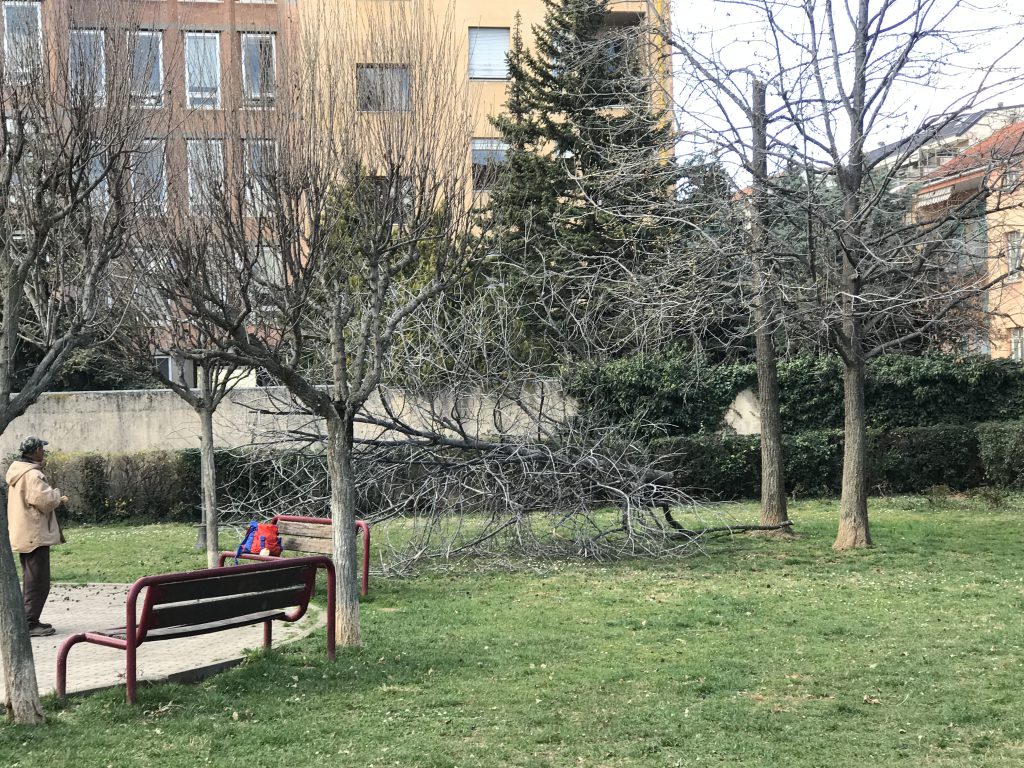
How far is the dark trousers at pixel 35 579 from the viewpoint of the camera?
29.2ft

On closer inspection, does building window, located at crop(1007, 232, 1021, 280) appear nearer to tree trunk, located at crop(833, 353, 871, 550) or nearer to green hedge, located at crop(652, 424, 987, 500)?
tree trunk, located at crop(833, 353, 871, 550)

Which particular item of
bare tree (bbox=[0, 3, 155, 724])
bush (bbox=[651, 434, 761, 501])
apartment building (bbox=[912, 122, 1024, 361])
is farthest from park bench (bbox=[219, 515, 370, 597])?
bush (bbox=[651, 434, 761, 501])

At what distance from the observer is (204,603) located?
255 inches

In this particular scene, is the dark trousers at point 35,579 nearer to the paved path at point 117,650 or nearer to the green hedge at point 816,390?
the paved path at point 117,650

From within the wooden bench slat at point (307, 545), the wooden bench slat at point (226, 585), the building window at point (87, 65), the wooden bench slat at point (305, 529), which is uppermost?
the building window at point (87, 65)

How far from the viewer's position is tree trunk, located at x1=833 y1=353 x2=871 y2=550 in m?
13.0

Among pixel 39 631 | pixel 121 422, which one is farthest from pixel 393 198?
pixel 121 422

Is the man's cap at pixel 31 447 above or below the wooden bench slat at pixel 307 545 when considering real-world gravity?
above

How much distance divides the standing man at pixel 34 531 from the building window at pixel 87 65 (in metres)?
3.41

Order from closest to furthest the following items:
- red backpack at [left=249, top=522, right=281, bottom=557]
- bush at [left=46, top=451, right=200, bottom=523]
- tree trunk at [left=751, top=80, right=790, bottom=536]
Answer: red backpack at [left=249, top=522, right=281, bottom=557], tree trunk at [left=751, top=80, right=790, bottom=536], bush at [left=46, top=451, right=200, bottom=523]

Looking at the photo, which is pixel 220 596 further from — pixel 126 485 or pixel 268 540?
pixel 126 485

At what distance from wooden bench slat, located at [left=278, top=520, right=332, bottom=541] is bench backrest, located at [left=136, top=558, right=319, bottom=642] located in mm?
3108

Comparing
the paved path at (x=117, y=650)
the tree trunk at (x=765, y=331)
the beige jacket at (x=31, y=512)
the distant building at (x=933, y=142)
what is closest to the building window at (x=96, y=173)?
the beige jacket at (x=31, y=512)

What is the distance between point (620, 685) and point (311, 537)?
4.73m
